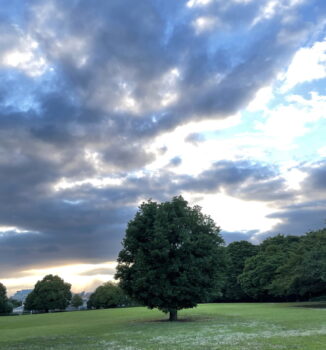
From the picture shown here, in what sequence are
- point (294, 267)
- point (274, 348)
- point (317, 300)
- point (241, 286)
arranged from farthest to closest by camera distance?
point (241, 286), point (317, 300), point (294, 267), point (274, 348)

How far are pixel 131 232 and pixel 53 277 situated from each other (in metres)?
108

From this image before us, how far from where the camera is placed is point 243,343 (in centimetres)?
2691

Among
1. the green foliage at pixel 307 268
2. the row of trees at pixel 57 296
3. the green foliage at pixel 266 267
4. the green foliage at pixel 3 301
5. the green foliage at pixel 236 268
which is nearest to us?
the green foliage at pixel 307 268

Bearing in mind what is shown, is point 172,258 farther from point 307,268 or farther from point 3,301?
point 3,301

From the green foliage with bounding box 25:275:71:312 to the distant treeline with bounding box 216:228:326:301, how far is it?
192ft

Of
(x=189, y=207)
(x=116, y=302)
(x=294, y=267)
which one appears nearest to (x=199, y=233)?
(x=189, y=207)

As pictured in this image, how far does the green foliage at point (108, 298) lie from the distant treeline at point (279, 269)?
38.2 metres

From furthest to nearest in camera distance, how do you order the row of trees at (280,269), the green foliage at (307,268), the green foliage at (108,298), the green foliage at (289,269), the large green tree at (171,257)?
the green foliage at (108,298) < the row of trees at (280,269) < the green foliage at (289,269) < the green foliage at (307,268) < the large green tree at (171,257)

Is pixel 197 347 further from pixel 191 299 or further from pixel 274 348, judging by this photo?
pixel 191 299

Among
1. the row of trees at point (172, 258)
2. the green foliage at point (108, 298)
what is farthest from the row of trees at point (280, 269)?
the green foliage at point (108, 298)

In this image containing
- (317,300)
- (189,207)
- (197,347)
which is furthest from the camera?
(317,300)

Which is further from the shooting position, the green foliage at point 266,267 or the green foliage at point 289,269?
the green foliage at point 266,267

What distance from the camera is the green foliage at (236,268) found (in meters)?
139

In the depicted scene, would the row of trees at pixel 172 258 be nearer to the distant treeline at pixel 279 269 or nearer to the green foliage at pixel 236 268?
the distant treeline at pixel 279 269
